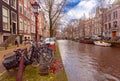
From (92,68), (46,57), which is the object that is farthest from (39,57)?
(92,68)

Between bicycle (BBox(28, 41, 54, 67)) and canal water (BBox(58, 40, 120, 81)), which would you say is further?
canal water (BBox(58, 40, 120, 81))

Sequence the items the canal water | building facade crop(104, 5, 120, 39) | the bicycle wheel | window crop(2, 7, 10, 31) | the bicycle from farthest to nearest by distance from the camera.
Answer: building facade crop(104, 5, 120, 39), window crop(2, 7, 10, 31), the canal water, the bicycle wheel, the bicycle

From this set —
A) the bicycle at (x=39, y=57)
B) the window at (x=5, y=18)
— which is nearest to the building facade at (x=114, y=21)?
the window at (x=5, y=18)

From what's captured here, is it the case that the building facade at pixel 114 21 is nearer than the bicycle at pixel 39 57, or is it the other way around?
the bicycle at pixel 39 57

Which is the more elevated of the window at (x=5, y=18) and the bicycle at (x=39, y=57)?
the window at (x=5, y=18)

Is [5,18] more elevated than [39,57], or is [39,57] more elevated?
[5,18]

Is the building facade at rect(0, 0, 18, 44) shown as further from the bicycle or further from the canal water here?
the bicycle

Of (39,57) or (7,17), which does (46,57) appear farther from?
(7,17)

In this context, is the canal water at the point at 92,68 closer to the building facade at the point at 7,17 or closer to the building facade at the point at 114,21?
the building facade at the point at 7,17

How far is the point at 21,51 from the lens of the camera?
6.56 metres

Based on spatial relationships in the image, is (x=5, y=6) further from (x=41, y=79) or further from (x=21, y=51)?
(x=41, y=79)

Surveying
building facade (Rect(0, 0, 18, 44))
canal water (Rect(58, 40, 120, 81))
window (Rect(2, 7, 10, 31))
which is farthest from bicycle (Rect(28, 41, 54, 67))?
window (Rect(2, 7, 10, 31))

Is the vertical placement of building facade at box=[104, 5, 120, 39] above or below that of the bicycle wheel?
above

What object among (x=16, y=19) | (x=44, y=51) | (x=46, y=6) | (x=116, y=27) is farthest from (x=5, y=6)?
(x=116, y=27)
